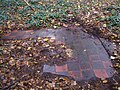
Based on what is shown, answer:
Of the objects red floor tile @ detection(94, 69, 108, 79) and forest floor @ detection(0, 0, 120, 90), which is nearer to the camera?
forest floor @ detection(0, 0, 120, 90)

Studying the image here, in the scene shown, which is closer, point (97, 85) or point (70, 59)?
point (97, 85)

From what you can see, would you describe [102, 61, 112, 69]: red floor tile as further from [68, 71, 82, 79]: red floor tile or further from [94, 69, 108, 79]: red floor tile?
[68, 71, 82, 79]: red floor tile

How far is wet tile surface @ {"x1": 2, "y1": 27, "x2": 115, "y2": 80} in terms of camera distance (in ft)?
11.4

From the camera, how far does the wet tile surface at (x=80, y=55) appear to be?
3487 mm

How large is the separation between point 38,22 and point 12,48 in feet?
3.97

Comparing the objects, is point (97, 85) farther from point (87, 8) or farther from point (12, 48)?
point (87, 8)

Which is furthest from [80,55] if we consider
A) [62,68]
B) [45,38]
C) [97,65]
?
[45,38]

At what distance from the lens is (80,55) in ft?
12.8

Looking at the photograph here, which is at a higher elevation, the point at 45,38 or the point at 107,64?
the point at 45,38

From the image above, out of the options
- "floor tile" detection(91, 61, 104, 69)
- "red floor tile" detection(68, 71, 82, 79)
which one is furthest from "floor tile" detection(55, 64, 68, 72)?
"floor tile" detection(91, 61, 104, 69)

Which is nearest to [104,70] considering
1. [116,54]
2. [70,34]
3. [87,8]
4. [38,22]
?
[116,54]

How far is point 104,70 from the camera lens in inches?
140

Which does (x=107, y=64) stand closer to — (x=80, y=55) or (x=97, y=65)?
(x=97, y=65)

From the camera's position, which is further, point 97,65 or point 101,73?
point 97,65
